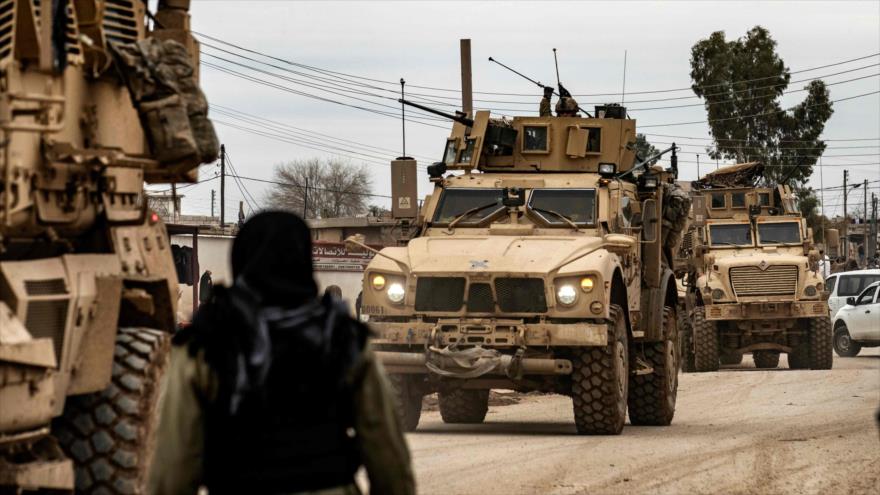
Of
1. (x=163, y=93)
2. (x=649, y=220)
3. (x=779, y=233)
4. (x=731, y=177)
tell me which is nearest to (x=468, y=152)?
(x=649, y=220)

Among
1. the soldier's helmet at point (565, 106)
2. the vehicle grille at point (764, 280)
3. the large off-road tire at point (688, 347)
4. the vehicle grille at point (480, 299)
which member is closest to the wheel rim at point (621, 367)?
the vehicle grille at point (480, 299)

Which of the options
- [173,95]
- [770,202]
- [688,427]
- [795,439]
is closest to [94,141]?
[173,95]

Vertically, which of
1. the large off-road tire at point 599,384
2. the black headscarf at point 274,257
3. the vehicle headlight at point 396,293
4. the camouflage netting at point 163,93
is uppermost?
the camouflage netting at point 163,93

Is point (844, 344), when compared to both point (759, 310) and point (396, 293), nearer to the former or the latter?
point (759, 310)

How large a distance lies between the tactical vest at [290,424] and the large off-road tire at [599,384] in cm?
1022

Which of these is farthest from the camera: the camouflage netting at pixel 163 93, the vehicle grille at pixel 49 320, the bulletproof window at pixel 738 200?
the bulletproof window at pixel 738 200

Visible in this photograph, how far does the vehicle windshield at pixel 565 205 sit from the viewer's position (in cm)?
1588

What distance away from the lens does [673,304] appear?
18156 millimetres

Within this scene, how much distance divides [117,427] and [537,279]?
6.74 meters

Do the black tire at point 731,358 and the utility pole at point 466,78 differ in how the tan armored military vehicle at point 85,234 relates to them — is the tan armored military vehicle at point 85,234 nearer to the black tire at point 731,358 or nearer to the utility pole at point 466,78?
the utility pole at point 466,78

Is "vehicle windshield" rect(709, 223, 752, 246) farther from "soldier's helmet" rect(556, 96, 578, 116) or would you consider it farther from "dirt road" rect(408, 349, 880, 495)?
"soldier's helmet" rect(556, 96, 578, 116)

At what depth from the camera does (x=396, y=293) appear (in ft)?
48.1

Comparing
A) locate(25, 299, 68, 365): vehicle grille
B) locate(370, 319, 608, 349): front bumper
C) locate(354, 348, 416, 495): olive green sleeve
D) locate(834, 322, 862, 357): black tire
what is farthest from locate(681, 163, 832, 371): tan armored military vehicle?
locate(354, 348, 416, 495): olive green sleeve

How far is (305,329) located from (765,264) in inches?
968
